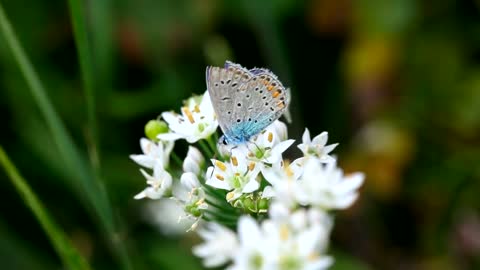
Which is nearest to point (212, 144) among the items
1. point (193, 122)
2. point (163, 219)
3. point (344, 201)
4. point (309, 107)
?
point (193, 122)

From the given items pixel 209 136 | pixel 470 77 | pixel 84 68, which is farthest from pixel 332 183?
pixel 470 77

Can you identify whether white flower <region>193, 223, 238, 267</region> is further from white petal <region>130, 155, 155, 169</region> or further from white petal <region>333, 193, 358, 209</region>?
white petal <region>130, 155, 155, 169</region>

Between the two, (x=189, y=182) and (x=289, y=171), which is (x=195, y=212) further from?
(x=289, y=171)

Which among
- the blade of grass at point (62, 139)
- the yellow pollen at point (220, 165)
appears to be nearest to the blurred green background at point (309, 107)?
the blade of grass at point (62, 139)

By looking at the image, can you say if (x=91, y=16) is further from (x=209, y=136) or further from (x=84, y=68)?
(x=209, y=136)

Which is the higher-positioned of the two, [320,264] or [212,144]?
[212,144]

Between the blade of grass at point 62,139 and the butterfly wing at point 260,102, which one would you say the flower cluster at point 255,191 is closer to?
the butterfly wing at point 260,102
